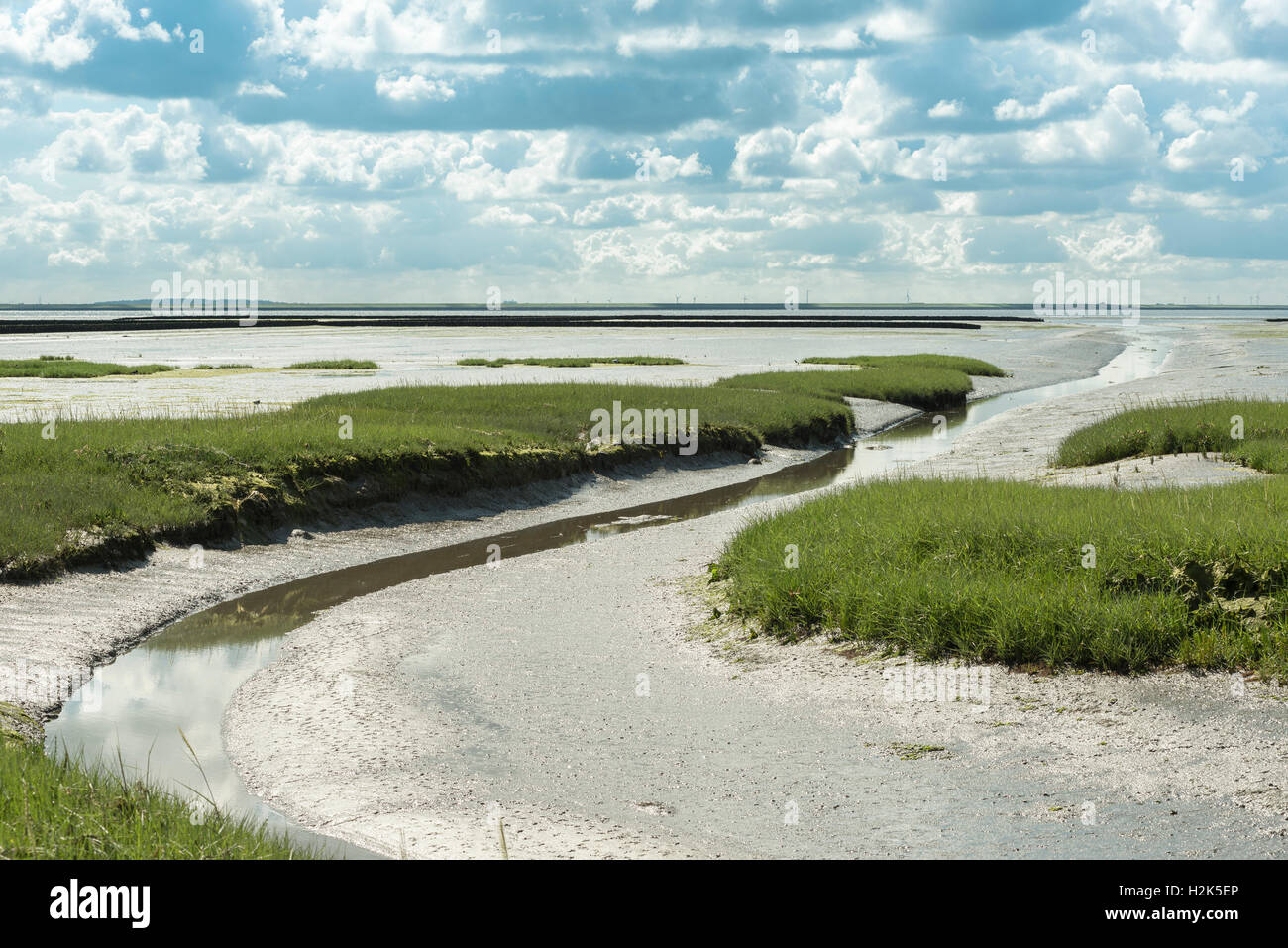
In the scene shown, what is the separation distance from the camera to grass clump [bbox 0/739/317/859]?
21.5 feet

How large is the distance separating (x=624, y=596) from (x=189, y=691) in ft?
20.0

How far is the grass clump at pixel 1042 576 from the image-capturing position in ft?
37.2

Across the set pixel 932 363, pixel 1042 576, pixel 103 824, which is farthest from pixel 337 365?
pixel 103 824

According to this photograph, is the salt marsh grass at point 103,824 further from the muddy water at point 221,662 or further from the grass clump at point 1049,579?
the grass clump at point 1049,579

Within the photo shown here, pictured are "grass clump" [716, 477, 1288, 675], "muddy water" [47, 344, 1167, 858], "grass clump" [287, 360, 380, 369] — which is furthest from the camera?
"grass clump" [287, 360, 380, 369]

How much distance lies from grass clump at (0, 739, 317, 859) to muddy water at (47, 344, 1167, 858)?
2.63ft

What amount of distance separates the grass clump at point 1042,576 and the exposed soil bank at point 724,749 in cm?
43

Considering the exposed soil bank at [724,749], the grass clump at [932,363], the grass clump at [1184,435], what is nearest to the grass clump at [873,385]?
the grass clump at [932,363]

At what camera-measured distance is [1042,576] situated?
12.8m

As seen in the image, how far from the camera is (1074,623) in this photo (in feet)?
37.9

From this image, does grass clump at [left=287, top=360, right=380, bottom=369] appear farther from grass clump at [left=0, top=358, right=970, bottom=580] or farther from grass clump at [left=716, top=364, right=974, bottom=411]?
grass clump at [left=0, top=358, right=970, bottom=580]

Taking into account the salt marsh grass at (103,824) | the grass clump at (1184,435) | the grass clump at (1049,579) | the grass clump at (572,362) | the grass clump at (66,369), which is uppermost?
the grass clump at (572,362)

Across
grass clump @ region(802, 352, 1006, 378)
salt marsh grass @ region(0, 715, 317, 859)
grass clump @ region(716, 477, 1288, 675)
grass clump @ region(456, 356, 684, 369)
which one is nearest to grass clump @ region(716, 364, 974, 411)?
grass clump @ region(802, 352, 1006, 378)
